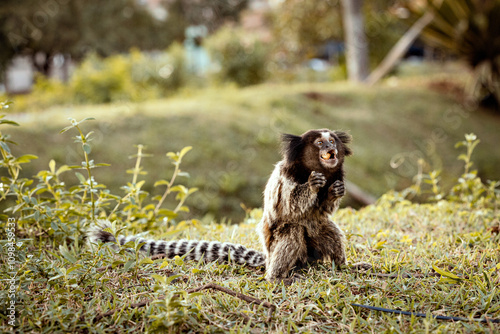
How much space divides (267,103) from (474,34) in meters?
5.68

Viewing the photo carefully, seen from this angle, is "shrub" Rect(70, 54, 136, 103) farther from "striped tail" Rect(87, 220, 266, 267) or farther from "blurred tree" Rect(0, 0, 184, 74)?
"striped tail" Rect(87, 220, 266, 267)

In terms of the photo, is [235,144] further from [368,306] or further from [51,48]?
[51,48]

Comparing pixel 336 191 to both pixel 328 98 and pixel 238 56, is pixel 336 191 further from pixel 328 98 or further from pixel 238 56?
pixel 238 56

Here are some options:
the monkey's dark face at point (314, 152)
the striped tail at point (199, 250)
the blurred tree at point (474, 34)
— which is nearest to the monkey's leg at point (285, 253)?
the striped tail at point (199, 250)

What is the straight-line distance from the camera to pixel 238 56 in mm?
13750

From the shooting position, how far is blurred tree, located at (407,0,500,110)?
37.7ft

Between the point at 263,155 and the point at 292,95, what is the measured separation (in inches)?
115

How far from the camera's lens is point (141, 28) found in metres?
25.1

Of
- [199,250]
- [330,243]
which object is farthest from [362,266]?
[199,250]

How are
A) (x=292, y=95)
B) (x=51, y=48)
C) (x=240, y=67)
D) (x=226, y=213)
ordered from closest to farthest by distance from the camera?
(x=226, y=213) < (x=292, y=95) < (x=240, y=67) < (x=51, y=48)

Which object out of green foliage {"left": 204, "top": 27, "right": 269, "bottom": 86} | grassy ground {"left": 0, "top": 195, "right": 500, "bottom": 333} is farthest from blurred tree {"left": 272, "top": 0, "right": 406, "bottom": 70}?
grassy ground {"left": 0, "top": 195, "right": 500, "bottom": 333}

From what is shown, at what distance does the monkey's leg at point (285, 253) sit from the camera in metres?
3.00

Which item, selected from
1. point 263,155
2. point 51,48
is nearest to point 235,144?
point 263,155

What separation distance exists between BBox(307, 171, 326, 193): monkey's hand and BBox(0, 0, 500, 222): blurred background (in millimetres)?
1931
